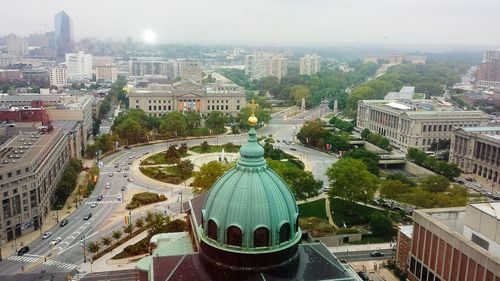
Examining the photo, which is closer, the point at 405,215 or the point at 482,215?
the point at 482,215

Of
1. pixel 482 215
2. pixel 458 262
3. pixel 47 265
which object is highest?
pixel 482 215

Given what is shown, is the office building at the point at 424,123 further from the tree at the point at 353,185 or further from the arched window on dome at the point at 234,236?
the arched window on dome at the point at 234,236

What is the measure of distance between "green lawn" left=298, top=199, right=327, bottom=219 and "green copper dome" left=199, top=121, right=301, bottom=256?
54378 mm

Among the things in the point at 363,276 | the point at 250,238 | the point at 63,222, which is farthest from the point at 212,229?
the point at 63,222

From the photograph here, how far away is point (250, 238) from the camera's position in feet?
128

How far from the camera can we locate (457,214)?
65375 mm

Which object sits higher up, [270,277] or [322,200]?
[270,277]

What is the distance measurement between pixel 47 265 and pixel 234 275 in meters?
46.4

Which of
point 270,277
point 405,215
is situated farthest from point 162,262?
point 405,215

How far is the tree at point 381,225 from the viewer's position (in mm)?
85000

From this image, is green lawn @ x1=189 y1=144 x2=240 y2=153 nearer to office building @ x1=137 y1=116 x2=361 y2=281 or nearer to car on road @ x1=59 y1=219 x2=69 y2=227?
car on road @ x1=59 y1=219 x2=69 y2=227

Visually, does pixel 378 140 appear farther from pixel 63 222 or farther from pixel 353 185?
pixel 63 222

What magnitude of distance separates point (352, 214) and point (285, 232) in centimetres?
5963

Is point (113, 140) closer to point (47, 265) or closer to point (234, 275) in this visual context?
point (47, 265)
